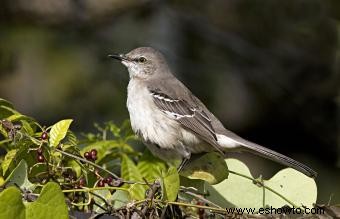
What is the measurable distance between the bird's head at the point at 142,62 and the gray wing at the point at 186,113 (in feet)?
1.58


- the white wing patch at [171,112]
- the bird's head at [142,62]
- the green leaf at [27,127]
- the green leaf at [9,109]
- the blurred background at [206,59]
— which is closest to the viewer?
the green leaf at [27,127]

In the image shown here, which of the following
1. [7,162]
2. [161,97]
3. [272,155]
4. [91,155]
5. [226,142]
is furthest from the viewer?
[161,97]

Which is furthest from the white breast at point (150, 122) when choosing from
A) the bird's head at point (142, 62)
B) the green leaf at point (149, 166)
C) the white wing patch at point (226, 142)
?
the green leaf at point (149, 166)

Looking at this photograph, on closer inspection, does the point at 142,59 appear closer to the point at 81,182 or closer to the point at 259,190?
the point at 259,190

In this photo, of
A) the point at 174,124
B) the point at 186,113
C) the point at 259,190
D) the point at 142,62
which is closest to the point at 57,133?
the point at 259,190

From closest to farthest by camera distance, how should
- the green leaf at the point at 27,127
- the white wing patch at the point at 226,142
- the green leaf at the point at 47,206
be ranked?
1. the green leaf at the point at 47,206
2. the green leaf at the point at 27,127
3. the white wing patch at the point at 226,142

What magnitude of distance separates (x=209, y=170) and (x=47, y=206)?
954mm

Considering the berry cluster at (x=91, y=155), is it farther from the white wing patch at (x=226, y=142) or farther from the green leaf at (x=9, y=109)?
the white wing patch at (x=226, y=142)

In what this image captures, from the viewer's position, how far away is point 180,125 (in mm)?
5711

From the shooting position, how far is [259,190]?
3.72m

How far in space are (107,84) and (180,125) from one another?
4207 mm

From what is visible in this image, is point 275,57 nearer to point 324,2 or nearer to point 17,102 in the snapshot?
point 324,2

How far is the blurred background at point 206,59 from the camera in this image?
32.4 ft

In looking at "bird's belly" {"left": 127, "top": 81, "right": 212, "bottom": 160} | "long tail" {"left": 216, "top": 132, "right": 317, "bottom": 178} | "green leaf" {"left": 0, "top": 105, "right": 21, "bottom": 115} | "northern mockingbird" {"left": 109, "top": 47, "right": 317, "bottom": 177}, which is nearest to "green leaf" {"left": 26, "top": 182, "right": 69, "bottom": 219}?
"green leaf" {"left": 0, "top": 105, "right": 21, "bottom": 115}
